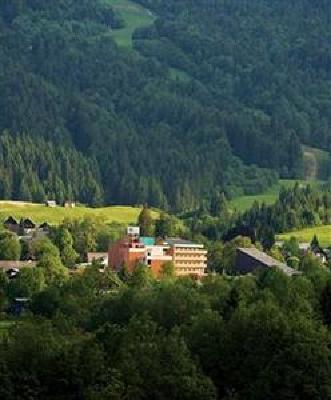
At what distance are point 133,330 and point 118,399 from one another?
13.5 meters

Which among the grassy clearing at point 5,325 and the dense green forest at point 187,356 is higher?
the dense green forest at point 187,356

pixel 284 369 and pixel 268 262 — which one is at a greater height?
pixel 284 369

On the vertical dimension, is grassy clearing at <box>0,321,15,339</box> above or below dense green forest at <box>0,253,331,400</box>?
below

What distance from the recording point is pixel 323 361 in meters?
104

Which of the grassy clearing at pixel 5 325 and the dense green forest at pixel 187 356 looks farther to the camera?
the grassy clearing at pixel 5 325

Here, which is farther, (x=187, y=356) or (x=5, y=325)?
(x=5, y=325)

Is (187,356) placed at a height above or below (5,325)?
above

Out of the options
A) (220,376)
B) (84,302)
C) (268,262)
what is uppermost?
(220,376)

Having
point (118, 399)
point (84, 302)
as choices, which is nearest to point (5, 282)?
point (84, 302)

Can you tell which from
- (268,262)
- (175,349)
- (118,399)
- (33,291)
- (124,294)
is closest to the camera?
(118,399)

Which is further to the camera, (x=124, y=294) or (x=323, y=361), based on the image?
(x=124, y=294)

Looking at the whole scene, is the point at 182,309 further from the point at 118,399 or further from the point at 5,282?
the point at 5,282

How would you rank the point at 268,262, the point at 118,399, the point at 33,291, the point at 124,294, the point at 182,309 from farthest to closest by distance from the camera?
the point at 268,262
the point at 33,291
the point at 124,294
the point at 182,309
the point at 118,399

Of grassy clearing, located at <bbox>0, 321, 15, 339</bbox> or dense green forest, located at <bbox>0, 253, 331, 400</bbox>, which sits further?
grassy clearing, located at <bbox>0, 321, 15, 339</bbox>
